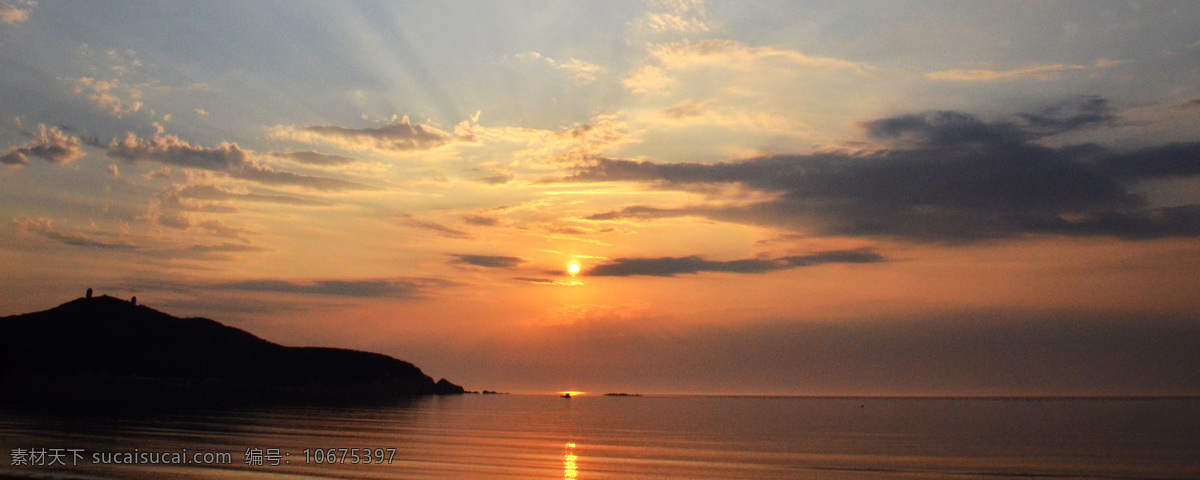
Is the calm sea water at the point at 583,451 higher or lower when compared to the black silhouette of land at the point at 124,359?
lower

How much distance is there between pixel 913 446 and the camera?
2501 inches

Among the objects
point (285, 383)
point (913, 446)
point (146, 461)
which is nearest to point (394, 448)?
point (146, 461)

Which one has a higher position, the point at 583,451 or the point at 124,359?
the point at 124,359

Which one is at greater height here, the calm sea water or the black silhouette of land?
the black silhouette of land

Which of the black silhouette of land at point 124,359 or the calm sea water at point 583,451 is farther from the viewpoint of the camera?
the black silhouette of land at point 124,359

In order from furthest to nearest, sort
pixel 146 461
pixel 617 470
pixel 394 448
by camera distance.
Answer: pixel 394 448 → pixel 617 470 → pixel 146 461

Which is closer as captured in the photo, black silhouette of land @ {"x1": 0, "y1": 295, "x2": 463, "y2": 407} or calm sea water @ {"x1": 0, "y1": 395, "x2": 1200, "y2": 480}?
calm sea water @ {"x1": 0, "y1": 395, "x2": 1200, "y2": 480}

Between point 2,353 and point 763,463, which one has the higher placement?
point 2,353

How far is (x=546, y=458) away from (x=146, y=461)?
24.5 m

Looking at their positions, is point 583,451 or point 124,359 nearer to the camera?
point 583,451

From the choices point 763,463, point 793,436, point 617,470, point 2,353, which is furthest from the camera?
point 2,353

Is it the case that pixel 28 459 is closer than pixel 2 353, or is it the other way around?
pixel 28 459

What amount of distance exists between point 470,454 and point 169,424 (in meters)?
33.3

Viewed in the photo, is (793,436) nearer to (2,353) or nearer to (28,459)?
(28,459)
